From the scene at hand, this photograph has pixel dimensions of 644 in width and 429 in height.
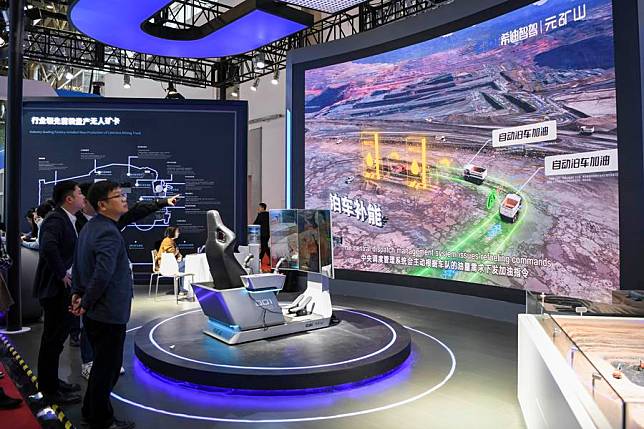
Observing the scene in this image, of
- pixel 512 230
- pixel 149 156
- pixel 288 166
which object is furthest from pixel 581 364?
pixel 149 156

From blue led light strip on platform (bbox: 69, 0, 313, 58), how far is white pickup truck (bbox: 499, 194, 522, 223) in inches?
170

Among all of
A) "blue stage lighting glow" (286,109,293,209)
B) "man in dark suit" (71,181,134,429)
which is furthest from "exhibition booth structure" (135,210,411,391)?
"blue stage lighting glow" (286,109,293,209)

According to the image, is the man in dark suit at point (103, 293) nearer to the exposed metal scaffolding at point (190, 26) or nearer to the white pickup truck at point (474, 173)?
the white pickup truck at point (474, 173)

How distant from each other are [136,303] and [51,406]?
159 inches

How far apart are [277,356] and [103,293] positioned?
1.64 meters

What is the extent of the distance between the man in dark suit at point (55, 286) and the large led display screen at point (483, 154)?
15.2 ft

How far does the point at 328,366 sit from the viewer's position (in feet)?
12.3

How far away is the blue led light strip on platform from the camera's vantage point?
7.56 m

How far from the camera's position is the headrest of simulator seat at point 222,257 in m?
4.47

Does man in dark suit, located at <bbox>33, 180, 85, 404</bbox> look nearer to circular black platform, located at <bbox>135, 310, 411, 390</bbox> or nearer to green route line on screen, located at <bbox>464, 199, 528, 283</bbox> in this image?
circular black platform, located at <bbox>135, 310, 411, 390</bbox>

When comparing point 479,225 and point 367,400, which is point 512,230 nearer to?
point 479,225

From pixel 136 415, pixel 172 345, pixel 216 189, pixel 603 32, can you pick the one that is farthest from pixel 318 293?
pixel 216 189

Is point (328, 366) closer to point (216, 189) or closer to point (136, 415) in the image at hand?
point (136, 415)

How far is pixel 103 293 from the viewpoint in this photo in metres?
2.76
